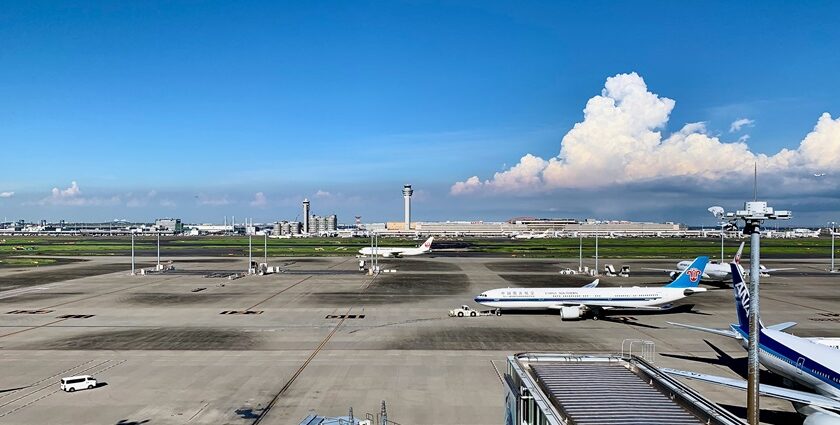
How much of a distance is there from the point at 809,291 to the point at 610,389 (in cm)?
9094

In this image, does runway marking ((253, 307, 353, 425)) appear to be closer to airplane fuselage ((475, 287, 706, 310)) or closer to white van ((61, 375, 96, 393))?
white van ((61, 375, 96, 393))

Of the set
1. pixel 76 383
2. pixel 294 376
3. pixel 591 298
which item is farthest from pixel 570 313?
pixel 76 383

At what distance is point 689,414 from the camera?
14.1m

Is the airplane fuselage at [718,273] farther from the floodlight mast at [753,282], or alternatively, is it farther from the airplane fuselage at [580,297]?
the floodlight mast at [753,282]

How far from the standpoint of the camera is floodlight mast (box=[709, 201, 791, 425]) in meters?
15.3

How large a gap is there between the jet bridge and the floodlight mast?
1375 mm

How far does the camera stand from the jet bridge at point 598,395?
1376 centimetres

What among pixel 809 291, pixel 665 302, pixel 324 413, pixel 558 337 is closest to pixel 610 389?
pixel 324 413

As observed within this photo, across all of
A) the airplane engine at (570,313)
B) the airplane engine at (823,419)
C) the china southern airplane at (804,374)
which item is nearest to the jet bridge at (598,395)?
the china southern airplane at (804,374)

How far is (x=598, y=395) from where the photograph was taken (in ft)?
51.3

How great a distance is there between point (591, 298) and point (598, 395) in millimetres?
49091

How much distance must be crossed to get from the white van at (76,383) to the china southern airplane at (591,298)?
41.7 m

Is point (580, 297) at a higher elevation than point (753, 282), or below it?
below

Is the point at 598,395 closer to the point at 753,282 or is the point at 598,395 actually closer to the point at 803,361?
the point at 753,282
